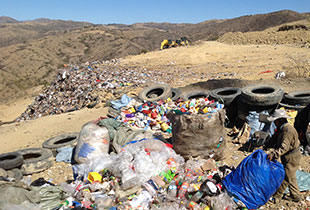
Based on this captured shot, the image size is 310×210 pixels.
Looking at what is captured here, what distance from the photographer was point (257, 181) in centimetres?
333

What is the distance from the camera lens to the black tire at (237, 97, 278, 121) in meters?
6.01

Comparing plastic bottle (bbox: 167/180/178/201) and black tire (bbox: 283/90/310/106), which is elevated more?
black tire (bbox: 283/90/310/106)

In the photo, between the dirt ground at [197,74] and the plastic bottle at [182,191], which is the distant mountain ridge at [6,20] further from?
the plastic bottle at [182,191]

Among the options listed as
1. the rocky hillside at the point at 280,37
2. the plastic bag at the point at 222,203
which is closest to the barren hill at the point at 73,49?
the rocky hillside at the point at 280,37

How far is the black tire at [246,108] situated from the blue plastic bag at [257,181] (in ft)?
9.25

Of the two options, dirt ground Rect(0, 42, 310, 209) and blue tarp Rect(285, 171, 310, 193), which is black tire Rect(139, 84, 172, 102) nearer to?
dirt ground Rect(0, 42, 310, 209)

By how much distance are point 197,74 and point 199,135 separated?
31.4ft

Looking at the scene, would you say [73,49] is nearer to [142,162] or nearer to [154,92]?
[154,92]

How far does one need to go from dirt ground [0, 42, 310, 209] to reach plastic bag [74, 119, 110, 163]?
0.50 meters

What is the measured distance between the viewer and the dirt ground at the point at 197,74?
17.9 feet

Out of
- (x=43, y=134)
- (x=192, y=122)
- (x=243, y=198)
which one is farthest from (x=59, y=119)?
(x=243, y=198)

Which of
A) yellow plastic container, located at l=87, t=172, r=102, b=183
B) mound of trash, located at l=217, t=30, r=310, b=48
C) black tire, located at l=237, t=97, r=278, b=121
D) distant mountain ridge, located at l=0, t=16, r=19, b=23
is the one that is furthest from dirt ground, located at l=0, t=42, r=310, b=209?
distant mountain ridge, located at l=0, t=16, r=19, b=23

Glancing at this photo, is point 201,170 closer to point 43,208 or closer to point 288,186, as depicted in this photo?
point 288,186

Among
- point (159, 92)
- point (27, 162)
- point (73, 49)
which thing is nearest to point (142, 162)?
point (27, 162)
